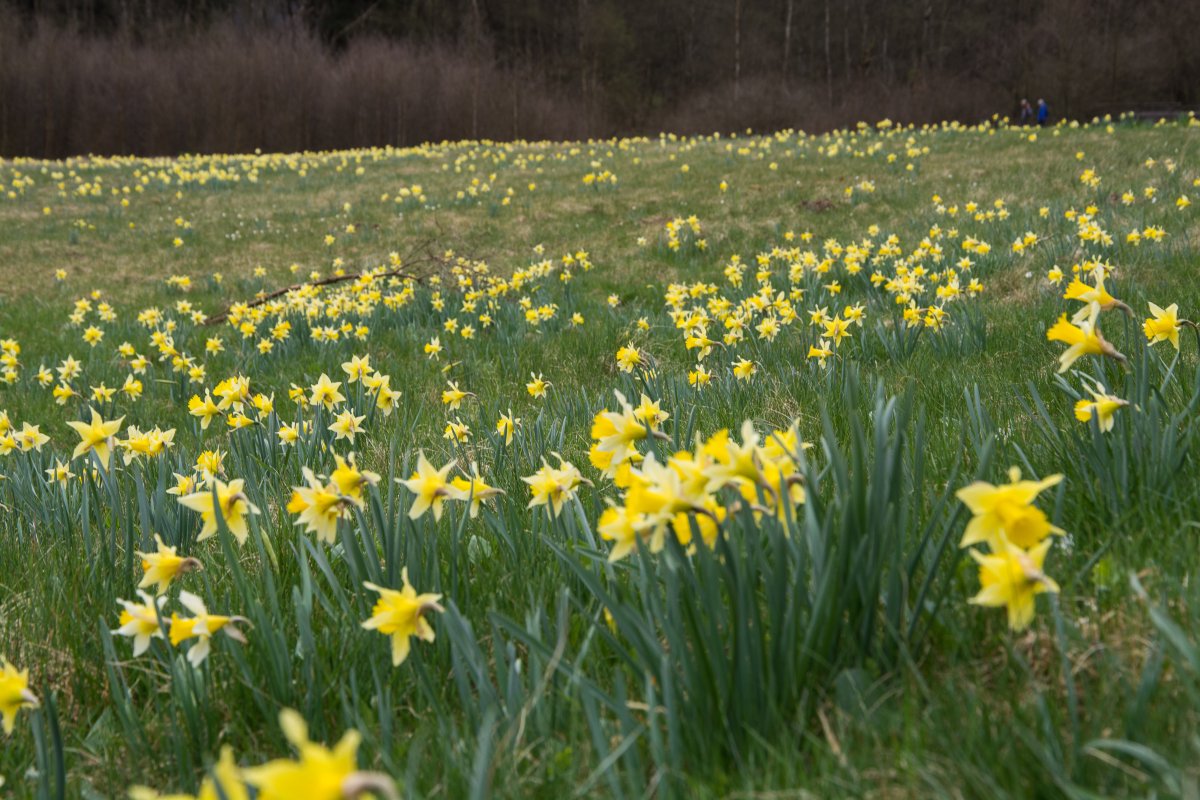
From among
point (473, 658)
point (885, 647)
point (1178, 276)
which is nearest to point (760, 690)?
point (885, 647)

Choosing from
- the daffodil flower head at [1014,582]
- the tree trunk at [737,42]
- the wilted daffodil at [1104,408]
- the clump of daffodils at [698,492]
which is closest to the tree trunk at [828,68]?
the tree trunk at [737,42]

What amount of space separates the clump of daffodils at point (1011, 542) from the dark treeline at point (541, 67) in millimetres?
29777

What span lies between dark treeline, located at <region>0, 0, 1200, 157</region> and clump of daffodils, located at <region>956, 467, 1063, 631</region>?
29.8m

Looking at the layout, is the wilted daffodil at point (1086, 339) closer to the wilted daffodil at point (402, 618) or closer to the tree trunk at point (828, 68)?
the wilted daffodil at point (402, 618)

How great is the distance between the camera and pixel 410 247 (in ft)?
37.3

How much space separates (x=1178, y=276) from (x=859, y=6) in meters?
39.0

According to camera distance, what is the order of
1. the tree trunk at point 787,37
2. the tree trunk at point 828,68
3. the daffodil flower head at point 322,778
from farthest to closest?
1. the tree trunk at point 787,37
2. the tree trunk at point 828,68
3. the daffodil flower head at point 322,778

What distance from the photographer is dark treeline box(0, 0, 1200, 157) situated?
2694cm

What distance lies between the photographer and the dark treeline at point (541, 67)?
2694 cm

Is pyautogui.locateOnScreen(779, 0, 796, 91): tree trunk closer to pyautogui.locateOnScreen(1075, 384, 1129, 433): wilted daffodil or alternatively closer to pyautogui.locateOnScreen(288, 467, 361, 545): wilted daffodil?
pyautogui.locateOnScreen(1075, 384, 1129, 433): wilted daffodil

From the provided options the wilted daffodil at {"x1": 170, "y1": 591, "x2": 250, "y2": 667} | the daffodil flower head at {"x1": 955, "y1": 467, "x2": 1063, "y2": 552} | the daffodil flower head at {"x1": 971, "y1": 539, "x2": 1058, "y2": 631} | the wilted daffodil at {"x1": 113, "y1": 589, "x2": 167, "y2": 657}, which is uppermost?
the daffodil flower head at {"x1": 955, "y1": 467, "x2": 1063, "y2": 552}

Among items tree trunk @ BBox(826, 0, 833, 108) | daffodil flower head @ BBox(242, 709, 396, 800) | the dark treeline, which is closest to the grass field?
daffodil flower head @ BBox(242, 709, 396, 800)

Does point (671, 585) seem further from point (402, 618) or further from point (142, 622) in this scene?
point (142, 622)

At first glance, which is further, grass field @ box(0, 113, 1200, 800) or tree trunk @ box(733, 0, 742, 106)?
tree trunk @ box(733, 0, 742, 106)
